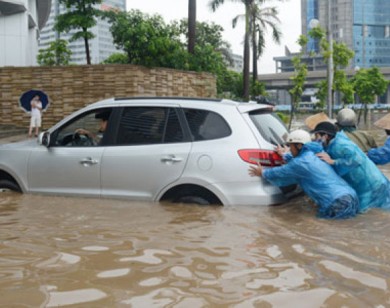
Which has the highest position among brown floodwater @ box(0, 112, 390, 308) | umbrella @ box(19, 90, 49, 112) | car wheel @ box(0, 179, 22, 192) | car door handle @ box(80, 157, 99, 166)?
umbrella @ box(19, 90, 49, 112)

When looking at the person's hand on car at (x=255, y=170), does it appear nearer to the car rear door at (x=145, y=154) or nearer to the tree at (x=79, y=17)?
the car rear door at (x=145, y=154)

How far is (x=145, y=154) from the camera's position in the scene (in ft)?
21.1

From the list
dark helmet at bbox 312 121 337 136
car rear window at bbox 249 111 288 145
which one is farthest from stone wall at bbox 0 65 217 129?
dark helmet at bbox 312 121 337 136

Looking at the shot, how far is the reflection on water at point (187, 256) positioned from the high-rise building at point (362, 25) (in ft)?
449

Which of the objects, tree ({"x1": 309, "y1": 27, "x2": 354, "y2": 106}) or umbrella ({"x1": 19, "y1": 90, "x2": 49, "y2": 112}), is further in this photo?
tree ({"x1": 309, "y1": 27, "x2": 354, "y2": 106})

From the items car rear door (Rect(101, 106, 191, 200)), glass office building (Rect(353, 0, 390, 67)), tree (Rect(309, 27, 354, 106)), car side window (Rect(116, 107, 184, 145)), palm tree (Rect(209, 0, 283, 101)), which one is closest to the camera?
car rear door (Rect(101, 106, 191, 200))

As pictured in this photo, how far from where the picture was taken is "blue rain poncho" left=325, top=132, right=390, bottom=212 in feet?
19.9

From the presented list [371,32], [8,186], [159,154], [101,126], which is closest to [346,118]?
[159,154]

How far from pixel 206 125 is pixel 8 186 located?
287cm

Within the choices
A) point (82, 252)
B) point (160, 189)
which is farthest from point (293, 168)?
point (82, 252)

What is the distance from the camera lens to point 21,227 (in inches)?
233

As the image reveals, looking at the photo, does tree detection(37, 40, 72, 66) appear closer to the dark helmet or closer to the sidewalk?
the sidewalk

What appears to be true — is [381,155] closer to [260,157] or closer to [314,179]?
[314,179]

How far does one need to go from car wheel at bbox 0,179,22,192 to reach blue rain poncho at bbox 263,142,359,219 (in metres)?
3.35
